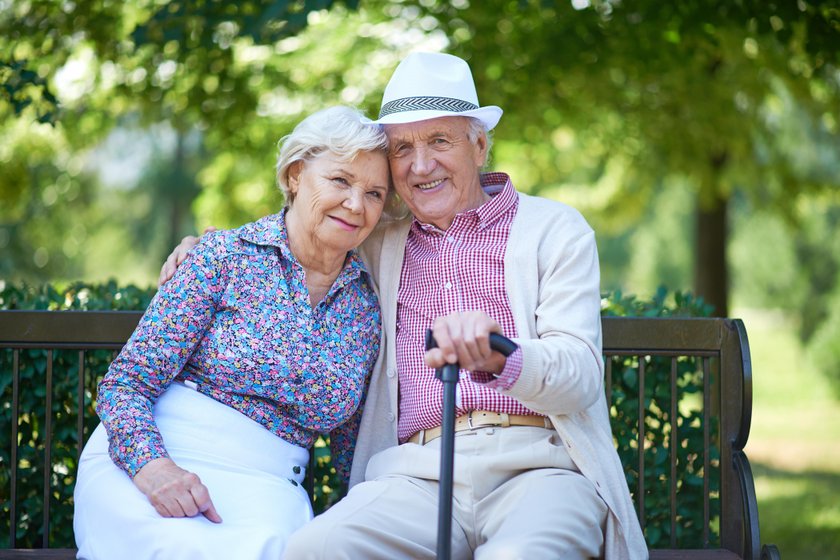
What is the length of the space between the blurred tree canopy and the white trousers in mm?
1937

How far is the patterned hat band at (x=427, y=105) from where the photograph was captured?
3170 mm

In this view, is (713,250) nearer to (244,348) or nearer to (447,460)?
(244,348)

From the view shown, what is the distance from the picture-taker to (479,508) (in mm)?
2887

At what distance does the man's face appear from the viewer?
321 centimetres

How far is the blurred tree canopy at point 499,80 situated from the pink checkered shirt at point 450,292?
1.82 meters

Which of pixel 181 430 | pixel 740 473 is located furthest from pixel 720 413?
pixel 181 430

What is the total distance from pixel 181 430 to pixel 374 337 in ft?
2.24

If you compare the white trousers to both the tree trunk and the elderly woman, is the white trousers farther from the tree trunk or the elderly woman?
the tree trunk

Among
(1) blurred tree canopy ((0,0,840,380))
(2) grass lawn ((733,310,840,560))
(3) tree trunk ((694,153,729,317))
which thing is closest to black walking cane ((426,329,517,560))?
(1) blurred tree canopy ((0,0,840,380))

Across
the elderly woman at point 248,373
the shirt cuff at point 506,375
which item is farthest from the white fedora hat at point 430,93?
the shirt cuff at point 506,375

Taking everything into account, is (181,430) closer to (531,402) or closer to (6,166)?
(531,402)

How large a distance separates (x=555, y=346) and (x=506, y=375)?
22 centimetres

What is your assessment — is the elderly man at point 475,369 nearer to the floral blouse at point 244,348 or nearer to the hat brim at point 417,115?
the hat brim at point 417,115

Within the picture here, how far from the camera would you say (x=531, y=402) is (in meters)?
2.75
